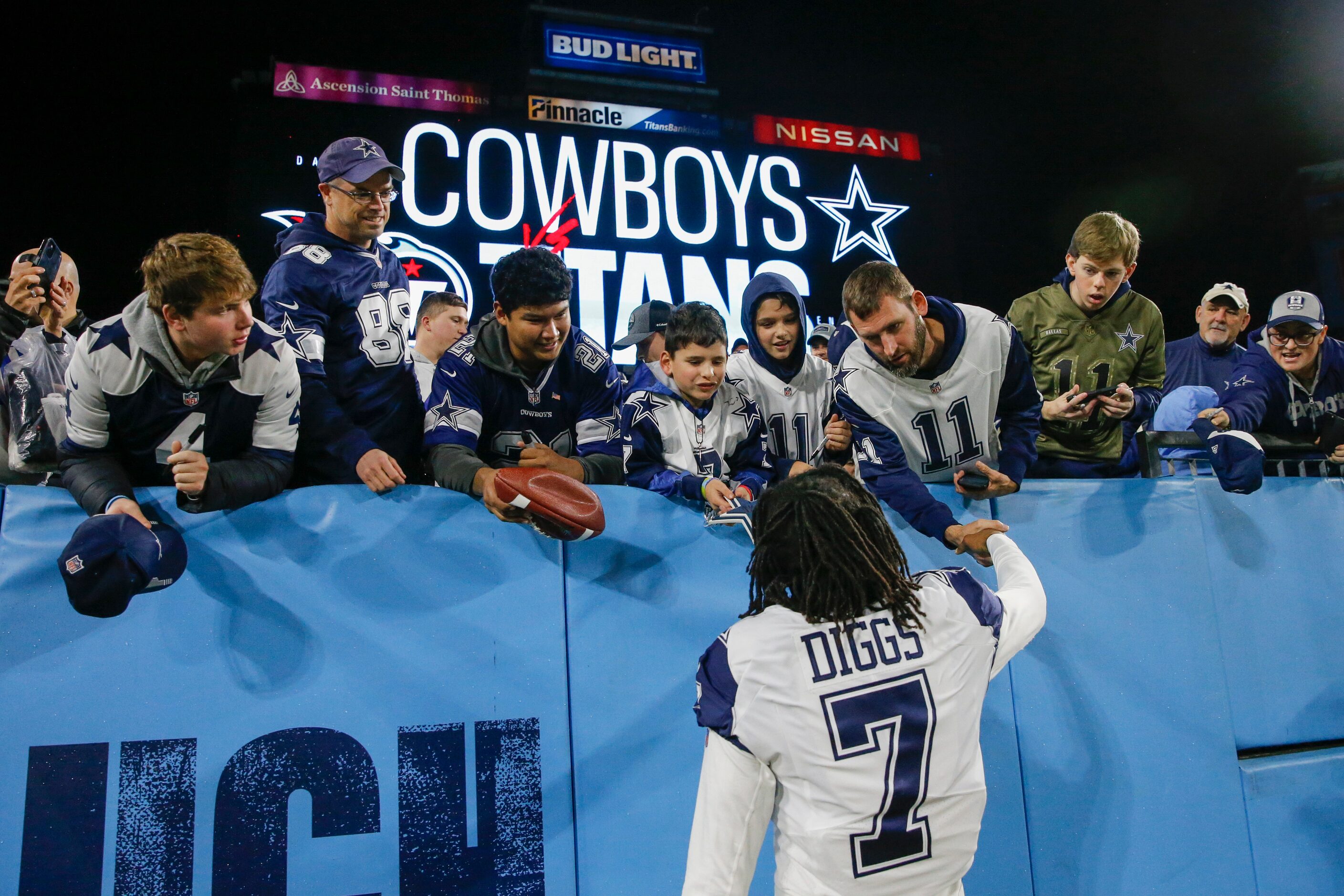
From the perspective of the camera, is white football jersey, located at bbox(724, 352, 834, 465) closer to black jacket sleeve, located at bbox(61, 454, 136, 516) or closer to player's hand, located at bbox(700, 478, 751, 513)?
player's hand, located at bbox(700, 478, 751, 513)

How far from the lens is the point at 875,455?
10.1ft

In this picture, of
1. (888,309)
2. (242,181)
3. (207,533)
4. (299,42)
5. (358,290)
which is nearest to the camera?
(207,533)

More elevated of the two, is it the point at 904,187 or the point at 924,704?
the point at 904,187

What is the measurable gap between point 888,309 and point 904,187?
8048 millimetres

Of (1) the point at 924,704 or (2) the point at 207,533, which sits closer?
(1) the point at 924,704

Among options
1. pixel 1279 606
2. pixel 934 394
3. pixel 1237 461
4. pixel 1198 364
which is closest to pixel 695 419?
pixel 934 394

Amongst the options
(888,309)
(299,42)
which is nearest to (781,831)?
(888,309)

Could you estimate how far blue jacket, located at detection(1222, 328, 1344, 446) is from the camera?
3.96m

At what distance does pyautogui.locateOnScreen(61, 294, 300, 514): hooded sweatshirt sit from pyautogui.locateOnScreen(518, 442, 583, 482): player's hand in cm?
69

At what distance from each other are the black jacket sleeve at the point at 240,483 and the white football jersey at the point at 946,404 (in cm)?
195

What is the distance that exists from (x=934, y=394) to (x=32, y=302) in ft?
11.4

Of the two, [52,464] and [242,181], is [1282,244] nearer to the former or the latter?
[242,181]

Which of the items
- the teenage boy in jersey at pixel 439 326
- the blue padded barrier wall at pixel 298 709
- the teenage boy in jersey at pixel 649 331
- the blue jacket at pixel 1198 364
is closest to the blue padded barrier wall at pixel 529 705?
the blue padded barrier wall at pixel 298 709

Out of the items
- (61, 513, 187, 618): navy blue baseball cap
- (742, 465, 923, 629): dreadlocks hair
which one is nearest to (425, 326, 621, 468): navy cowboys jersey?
(61, 513, 187, 618): navy blue baseball cap
